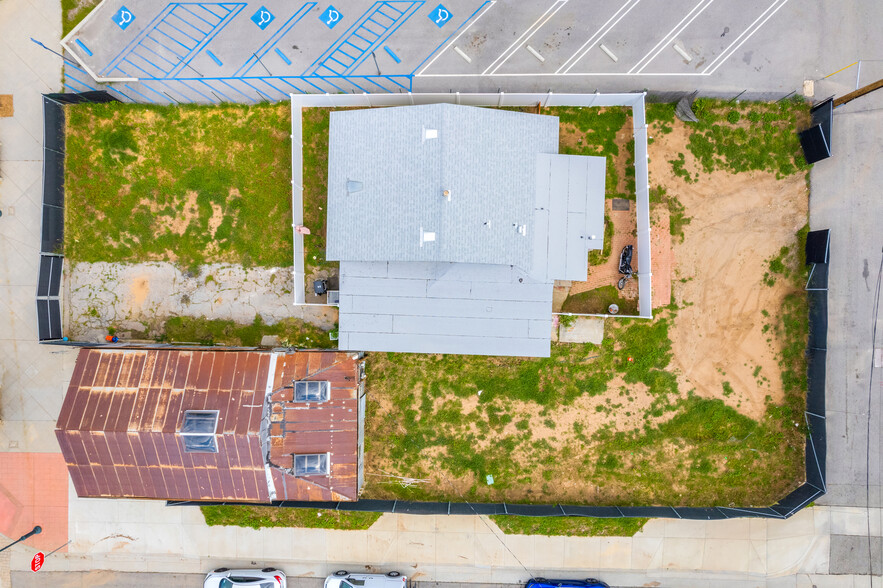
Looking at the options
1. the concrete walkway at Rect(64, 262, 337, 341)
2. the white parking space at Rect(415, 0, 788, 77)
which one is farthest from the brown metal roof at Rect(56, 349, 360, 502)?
the white parking space at Rect(415, 0, 788, 77)

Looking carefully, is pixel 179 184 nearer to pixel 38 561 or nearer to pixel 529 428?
pixel 38 561

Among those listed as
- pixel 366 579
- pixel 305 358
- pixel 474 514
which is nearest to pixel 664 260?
pixel 474 514

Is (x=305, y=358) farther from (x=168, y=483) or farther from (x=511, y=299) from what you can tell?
(x=511, y=299)

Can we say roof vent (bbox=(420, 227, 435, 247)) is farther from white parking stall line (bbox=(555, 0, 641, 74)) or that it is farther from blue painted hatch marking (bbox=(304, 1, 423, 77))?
white parking stall line (bbox=(555, 0, 641, 74))

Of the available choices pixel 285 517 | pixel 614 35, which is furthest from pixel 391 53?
pixel 285 517

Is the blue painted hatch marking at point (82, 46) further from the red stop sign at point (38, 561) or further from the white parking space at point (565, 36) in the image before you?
the red stop sign at point (38, 561)
